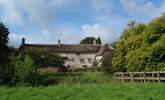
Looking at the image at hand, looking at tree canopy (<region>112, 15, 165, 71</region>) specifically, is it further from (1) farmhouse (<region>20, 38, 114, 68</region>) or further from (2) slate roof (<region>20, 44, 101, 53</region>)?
(2) slate roof (<region>20, 44, 101, 53</region>)

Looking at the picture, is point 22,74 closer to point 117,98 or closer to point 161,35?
point 161,35

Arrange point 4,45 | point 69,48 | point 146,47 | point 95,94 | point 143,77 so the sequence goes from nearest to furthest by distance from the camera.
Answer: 1. point 95,94
2. point 143,77
3. point 146,47
4. point 4,45
5. point 69,48

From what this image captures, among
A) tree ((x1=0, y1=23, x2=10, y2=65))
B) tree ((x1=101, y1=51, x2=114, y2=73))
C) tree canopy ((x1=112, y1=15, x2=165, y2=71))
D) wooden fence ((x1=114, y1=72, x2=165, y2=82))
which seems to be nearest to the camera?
wooden fence ((x1=114, y1=72, x2=165, y2=82))

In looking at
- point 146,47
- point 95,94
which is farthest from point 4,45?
point 95,94

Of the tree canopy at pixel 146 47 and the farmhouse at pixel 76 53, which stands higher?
the farmhouse at pixel 76 53

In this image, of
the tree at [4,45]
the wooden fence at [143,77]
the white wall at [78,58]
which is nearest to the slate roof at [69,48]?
the white wall at [78,58]

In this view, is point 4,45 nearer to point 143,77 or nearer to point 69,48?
point 143,77

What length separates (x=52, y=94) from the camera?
23.2 meters

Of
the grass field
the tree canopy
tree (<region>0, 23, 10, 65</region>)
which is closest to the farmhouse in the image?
tree (<region>0, 23, 10, 65</region>)

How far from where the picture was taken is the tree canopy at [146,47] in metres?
38.0

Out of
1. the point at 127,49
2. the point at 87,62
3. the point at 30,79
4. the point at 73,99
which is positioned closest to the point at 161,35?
the point at 127,49

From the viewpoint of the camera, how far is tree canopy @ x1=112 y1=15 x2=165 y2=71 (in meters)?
38.0

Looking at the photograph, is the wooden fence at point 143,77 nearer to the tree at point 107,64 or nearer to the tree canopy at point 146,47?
the tree canopy at point 146,47

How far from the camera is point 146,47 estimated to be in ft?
132
